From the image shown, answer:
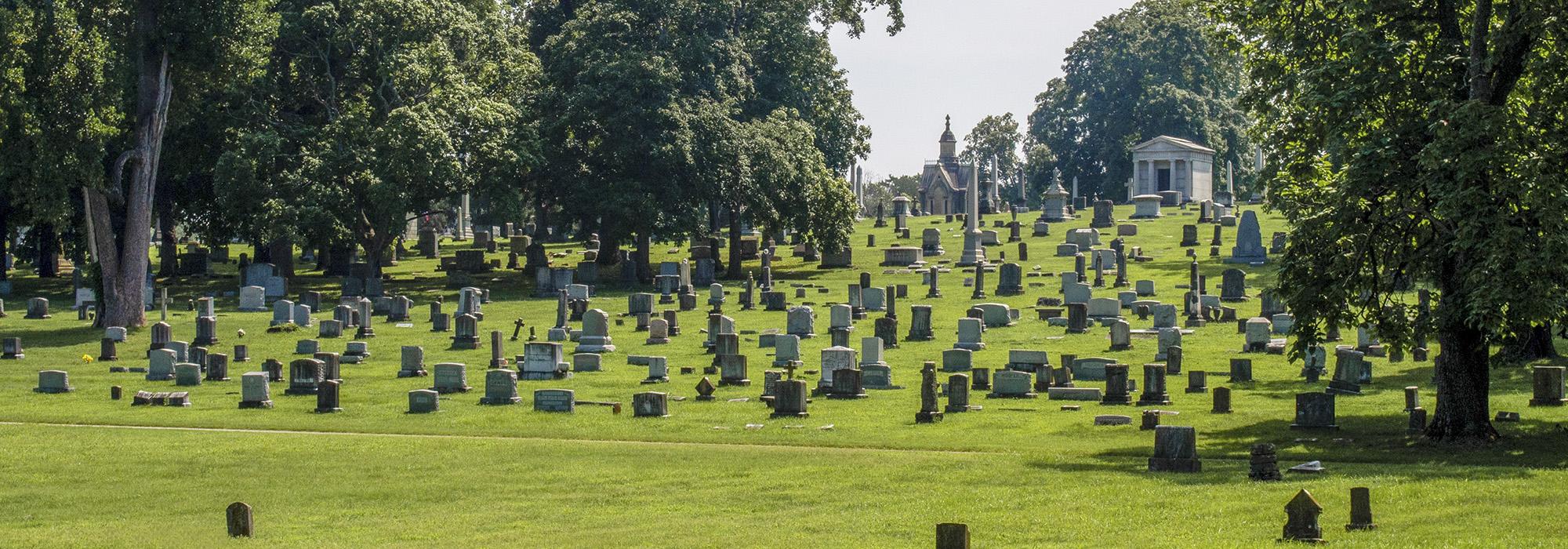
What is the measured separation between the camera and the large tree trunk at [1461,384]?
23578 mm

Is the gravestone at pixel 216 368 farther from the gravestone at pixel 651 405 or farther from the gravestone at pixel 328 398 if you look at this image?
the gravestone at pixel 651 405

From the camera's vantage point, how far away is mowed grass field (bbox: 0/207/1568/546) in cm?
1833

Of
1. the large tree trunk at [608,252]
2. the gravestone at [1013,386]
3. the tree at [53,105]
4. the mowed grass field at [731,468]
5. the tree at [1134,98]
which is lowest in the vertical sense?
the mowed grass field at [731,468]

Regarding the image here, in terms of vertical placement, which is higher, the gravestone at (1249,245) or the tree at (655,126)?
the tree at (655,126)

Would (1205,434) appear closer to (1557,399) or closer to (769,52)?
(1557,399)

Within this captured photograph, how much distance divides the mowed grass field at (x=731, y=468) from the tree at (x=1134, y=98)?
2296 inches

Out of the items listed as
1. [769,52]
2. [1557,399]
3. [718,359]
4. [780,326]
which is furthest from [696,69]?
[1557,399]

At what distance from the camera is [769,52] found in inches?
2640

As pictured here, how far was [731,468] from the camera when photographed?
2316 centimetres

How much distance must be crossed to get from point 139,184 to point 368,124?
997 cm

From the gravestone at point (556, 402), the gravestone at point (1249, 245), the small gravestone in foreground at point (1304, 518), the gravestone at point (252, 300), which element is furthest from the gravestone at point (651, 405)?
the gravestone at point (1249, 245)

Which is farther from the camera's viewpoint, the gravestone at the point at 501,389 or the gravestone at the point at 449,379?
the gravestone at the point at 449,379

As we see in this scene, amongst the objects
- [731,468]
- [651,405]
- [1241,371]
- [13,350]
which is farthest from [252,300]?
[731,468]

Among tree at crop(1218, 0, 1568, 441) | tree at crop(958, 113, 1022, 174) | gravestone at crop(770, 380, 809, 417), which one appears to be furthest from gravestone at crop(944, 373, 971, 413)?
tree at crop(958, 113, 1022, 174)
